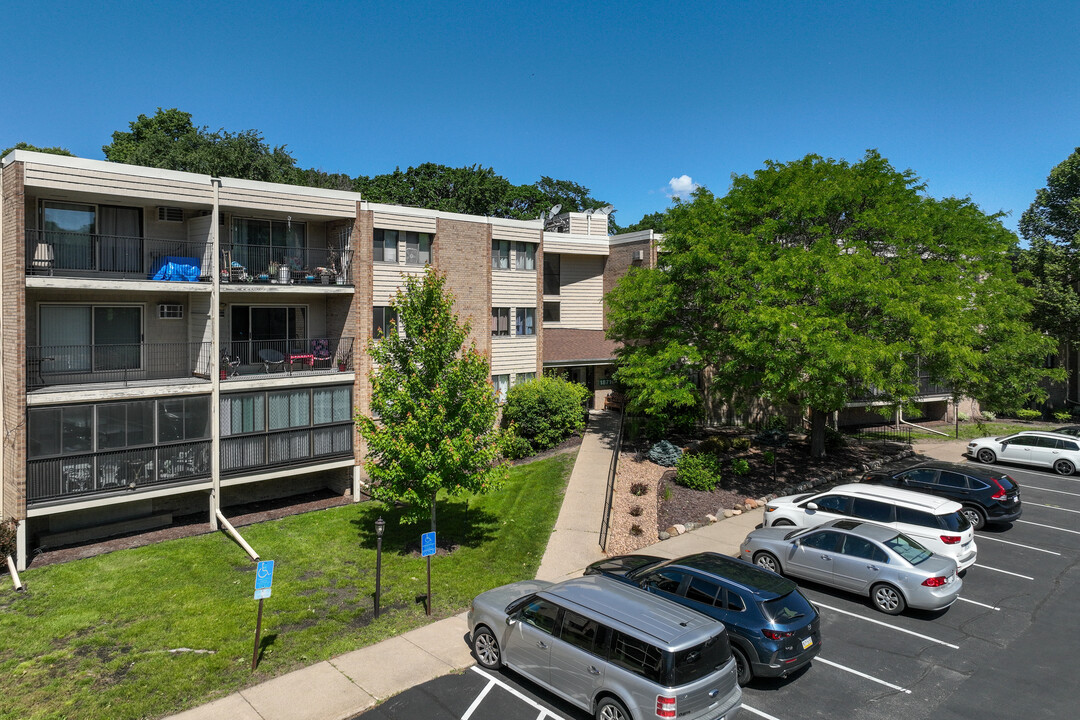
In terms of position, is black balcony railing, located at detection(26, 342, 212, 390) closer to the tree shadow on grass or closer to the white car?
the tree shadow on grass

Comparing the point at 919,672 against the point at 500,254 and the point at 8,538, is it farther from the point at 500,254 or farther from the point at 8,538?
the point at 500,254

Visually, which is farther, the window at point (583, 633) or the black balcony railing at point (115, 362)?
the black balcony railing at point (115, 362)

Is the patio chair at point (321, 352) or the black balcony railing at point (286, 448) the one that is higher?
the patio chair at point (321, 352)

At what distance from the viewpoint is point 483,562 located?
1590 cm

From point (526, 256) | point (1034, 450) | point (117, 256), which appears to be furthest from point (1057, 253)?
point (117, 256)

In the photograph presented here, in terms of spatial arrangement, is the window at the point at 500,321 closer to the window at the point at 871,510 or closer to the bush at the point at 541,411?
the bush at the point at 541,411

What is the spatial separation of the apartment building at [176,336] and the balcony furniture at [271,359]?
7 cm

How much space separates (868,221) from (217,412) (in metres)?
21.3

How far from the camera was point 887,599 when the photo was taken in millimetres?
13008

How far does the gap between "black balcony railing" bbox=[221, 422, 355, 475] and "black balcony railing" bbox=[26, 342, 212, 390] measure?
2360 millimetres

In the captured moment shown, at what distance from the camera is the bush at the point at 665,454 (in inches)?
972

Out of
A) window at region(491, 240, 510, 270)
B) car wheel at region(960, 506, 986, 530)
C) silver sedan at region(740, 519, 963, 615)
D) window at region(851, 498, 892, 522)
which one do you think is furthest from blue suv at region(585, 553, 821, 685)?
window at region(491, 240, 510, 270)

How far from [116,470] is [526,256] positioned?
17240 mm

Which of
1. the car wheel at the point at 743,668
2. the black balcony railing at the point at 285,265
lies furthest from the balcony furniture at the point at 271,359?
the car wheel at the point at 743,668
